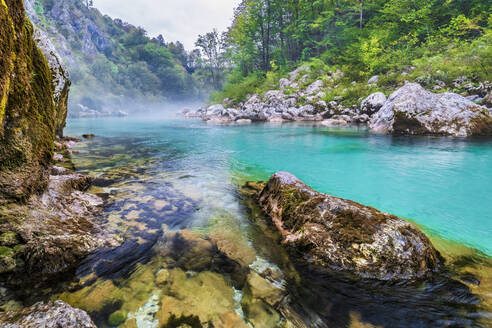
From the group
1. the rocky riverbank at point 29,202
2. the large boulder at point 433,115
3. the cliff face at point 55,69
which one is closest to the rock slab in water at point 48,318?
the rocky riverbank at point 29,202

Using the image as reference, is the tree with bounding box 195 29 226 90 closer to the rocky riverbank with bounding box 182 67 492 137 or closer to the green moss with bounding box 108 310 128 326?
the rocky riverbank with bounding box 182 67 492 137

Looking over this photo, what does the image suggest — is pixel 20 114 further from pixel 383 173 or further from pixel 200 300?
pixel 383 173

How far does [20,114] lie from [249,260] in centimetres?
324

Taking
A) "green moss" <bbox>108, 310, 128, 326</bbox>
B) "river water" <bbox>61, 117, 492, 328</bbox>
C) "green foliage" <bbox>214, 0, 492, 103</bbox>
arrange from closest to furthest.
→ "green moss" <bbox>108, 310, 128, 326</bbox> < "river water" <bbox>61, 117, 492, 328</bbox> < "green foliage" <bbox>214, 0, 492, 103</bbox>

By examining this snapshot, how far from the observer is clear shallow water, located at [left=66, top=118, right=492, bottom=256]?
158 inches

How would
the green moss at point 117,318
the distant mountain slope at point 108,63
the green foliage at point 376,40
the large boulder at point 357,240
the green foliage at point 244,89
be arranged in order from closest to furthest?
the green moss at point 117,318, the large boulder at point 357,240, the green foliage at point 376,40, the green foliage at point 244,89, the distant mountain slope at point 108,63

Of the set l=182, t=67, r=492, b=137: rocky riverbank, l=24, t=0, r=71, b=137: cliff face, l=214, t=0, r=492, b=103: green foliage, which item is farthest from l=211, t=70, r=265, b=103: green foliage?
l=24, t=0, r=71, b=137: cliff face

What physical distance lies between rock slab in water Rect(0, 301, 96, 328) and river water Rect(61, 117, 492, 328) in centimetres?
43

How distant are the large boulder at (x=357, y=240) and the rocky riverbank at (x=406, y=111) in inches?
506

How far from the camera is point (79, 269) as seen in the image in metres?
2.35

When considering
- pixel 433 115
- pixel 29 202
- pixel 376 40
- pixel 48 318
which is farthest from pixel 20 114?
pixel 376 40

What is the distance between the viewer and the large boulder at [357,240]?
239 cm

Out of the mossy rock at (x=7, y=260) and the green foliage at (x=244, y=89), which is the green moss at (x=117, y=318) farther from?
the green foliage at (x=244, y=89)

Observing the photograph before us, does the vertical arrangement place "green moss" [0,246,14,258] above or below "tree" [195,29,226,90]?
below
